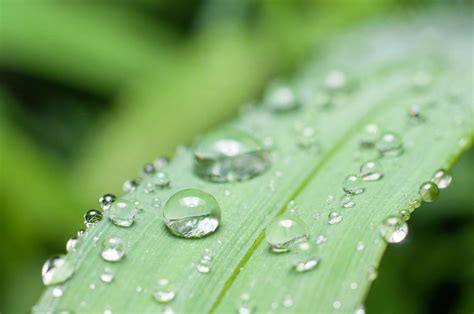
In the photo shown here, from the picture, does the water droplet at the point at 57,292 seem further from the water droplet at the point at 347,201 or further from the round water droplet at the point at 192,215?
the water droplet at the point at 347,201

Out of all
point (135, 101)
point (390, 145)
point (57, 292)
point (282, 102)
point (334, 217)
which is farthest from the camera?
point (135, 101)

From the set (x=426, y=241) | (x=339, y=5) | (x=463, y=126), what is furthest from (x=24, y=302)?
(x=339, y=5)

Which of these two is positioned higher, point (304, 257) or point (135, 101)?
point (135, 101)

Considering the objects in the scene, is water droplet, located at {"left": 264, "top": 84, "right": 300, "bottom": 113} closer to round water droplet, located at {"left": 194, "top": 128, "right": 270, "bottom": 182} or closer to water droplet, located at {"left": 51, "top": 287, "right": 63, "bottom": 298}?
round water droplet, located at {"left": 194, "top": 128, "right": 270, "bottom": 182}

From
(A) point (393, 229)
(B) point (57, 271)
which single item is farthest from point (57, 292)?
(A) point (393, 229)

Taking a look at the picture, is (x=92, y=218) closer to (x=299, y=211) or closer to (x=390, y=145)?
(x=299, y=211)

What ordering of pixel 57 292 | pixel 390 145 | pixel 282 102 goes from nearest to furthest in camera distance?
pixel 57 292, pixel 390 145, pixel 282 102

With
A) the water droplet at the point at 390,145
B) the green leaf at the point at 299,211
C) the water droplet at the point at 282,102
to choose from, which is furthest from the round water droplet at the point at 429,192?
the water droplet at the point at 282,102
